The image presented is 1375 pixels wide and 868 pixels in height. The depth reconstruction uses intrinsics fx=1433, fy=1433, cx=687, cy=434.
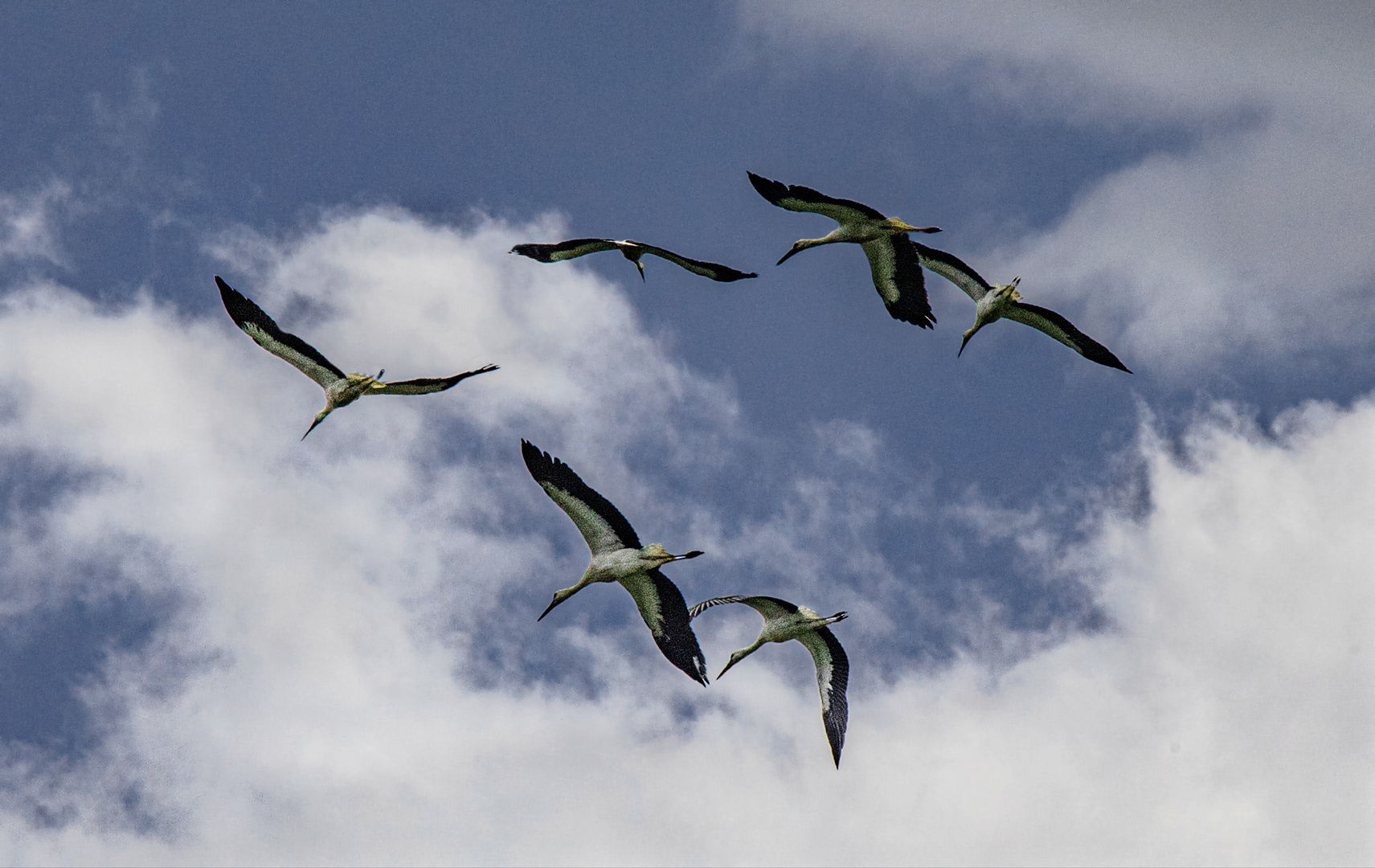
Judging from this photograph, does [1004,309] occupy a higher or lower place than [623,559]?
higher

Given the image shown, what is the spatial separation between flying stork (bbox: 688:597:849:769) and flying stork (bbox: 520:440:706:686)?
0.88 m

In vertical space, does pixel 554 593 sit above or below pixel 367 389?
below

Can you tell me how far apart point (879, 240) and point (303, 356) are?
15.9 meters

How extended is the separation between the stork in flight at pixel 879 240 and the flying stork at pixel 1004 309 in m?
0.96

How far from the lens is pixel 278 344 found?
3878 centimetres

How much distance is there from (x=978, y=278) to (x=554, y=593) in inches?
574

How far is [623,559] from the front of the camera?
36344 mm

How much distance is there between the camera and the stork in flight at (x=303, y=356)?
125ft

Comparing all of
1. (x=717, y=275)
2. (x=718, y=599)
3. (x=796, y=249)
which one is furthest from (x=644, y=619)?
(x=796, y=249)

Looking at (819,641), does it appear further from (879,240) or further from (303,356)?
(303,356)

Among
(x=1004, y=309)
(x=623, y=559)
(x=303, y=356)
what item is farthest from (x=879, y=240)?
(x=303, y=356)

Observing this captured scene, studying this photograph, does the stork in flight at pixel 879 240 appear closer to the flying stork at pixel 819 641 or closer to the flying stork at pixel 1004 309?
the flying stork at pixel 1004 309

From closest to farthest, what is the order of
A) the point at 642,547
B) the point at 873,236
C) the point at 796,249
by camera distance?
the point at 642,547
the point at 873,236
the point at 796,249

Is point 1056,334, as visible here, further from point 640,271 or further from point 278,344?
point 278,344
